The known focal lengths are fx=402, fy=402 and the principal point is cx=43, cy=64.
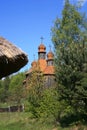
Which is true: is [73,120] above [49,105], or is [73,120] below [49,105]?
below

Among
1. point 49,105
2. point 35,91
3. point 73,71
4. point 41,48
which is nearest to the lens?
point 73,71

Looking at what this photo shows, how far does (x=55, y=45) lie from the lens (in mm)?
34594

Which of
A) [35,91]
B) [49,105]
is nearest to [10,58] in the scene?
[49,105]

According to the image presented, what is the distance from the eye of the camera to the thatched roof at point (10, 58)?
7.26 metres

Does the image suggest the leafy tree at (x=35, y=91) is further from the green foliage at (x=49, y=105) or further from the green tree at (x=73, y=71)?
the green tree at (x=73, y=71)

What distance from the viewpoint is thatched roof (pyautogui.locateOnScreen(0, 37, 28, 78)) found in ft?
23.8

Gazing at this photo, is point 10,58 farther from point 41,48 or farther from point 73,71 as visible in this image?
point 41,48

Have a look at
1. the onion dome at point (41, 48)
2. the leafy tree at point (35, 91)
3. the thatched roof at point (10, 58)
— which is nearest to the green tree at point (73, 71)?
the leafy tree at point (35, 91)

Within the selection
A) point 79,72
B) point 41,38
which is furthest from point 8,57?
point 41,38

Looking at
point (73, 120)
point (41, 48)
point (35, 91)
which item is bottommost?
point (73, 120)

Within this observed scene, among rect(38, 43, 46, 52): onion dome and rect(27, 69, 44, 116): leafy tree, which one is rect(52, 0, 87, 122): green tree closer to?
rect(27, 69, 44, 116): leafy tree

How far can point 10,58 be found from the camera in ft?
24.0

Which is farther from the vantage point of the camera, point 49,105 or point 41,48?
point 41,48

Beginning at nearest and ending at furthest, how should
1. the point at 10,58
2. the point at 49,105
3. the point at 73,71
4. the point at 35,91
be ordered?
the point at 10,58 → the point at 73,71 → the point at 49,105 → the point at 35,91
